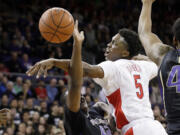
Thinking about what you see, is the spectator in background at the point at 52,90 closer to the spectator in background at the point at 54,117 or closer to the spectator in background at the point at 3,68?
the spectator in background at the point at 54,117

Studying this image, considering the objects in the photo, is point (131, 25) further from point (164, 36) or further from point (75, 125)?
point (75, 125)

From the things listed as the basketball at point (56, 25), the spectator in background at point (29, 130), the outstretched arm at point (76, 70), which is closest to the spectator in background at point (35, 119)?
the spectator in background at point (29, 130)

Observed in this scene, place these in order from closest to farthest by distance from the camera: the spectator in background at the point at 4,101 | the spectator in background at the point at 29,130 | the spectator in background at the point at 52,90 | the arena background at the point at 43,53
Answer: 1. the spectator in background at the point at 29,130
2. the spectator in background at the point at 4,101
3. the arena background at the point at 43,53
4. the spectator in background at the point at 52,90

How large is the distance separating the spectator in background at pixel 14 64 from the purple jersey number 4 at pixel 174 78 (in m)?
8.66

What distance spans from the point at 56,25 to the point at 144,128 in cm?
177

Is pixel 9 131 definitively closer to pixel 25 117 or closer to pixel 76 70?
pixel 25 117

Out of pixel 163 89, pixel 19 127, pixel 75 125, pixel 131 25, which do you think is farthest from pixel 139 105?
pixel 131 25

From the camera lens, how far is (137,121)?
3416 millimetres

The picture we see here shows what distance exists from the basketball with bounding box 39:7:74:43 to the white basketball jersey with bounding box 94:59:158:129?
1.07 metres

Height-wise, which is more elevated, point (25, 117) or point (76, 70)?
point (76, 70)

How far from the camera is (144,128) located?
11.1ft

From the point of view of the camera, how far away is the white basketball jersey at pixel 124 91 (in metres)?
3.44

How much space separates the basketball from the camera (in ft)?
14.0

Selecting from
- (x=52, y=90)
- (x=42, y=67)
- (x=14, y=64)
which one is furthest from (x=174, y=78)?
(x=14, y=64)
